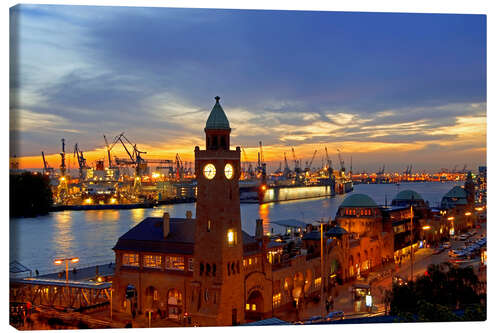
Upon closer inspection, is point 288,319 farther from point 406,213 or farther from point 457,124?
point 406,213

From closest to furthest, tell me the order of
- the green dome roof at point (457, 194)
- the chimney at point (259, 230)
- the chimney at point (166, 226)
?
the chimney at point (166, 226) < the chimney at point (259, 230) < the green dome roof at point (457, 194)

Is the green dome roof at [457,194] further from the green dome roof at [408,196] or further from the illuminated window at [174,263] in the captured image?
the illuminated window at [174,263]

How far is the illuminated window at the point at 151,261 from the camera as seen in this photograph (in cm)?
3183

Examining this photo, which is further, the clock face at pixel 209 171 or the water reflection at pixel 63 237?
the water reflection at pixel 63 237

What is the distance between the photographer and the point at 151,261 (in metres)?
32.0

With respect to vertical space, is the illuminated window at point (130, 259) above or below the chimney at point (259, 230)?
below

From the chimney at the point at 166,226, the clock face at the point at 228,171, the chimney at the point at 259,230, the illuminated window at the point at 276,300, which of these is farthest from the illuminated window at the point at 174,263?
the illuminated window at the point at 276,300

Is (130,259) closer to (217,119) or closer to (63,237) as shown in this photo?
(217,119)

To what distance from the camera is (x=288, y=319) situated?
31.1m

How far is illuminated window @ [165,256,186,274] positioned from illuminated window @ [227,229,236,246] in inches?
153

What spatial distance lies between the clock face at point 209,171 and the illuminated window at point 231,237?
2989 mm

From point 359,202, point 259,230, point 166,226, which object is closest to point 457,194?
point 359,202
